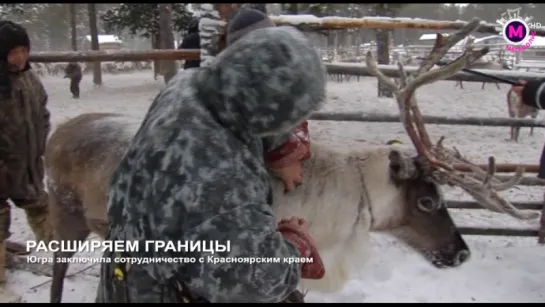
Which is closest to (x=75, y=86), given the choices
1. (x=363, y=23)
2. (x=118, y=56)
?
(x=118, y=56)

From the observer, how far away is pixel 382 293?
3713 mm

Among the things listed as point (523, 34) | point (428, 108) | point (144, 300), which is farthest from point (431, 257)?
point (428, 108)

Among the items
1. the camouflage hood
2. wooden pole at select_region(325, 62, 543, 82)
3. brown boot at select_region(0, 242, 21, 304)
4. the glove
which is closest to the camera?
the camouflage hood

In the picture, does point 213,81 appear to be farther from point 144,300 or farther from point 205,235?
point 144,300

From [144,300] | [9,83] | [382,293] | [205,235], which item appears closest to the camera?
[205,235]

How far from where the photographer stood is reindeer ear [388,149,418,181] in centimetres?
294

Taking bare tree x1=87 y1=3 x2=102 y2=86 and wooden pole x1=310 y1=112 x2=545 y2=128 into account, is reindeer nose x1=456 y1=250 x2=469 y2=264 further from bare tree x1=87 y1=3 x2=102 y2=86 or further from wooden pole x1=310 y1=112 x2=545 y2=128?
bare tree x1=87 y1=3 x2=102 y2=86

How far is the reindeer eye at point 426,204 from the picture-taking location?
303 centimetres

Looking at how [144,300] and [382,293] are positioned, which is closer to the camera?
[144,300]

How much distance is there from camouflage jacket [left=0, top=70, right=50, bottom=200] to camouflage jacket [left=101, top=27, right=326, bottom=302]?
2554 millimetres

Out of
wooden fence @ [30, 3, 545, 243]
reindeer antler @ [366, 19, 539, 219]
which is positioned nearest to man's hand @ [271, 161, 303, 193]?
reindeer antler @ [366, 19, 539, 219]

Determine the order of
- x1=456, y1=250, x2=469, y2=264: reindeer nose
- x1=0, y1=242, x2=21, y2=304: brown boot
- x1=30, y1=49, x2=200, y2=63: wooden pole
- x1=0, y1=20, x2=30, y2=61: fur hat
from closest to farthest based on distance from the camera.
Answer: x1=456, y1=250, x2=469, y2=264: reindeer nose → x1=0, y1=20, x2=30, y2=61: fur hat → x1=0, y1=242, x2=21, y2=304: brown boot → x1=30, y1=49, x2=200, y2=63: wooden pole

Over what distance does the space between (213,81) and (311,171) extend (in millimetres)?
1782

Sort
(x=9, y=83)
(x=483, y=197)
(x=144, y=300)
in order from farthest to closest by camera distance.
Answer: (x=9, y=83) < (x=483, y=197) < (x=144, y=300)
